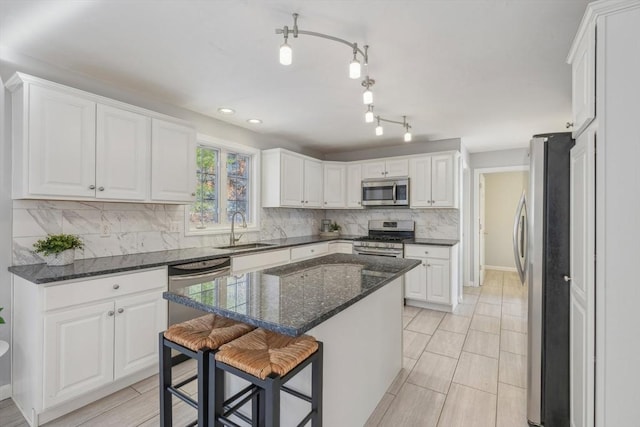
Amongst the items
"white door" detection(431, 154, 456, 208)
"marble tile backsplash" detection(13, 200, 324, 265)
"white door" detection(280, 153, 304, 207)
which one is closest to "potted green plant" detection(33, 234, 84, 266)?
"marble tile backsplash" detection(13, 200, 324, 265)

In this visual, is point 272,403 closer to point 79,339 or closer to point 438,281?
point 79,339

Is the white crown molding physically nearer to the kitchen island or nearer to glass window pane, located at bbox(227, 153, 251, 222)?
the kitchen island

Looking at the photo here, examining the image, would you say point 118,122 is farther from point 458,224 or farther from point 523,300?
point 523,300

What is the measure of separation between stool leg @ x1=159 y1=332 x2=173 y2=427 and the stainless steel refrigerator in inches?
83.0

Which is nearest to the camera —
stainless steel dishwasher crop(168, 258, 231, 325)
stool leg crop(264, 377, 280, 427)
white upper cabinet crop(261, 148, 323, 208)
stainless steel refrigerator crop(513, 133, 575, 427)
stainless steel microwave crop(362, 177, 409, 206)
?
Result: stool leg crop(264, 377, 280, 427)

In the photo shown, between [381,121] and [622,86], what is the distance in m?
2.54

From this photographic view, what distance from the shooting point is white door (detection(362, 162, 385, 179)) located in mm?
4773

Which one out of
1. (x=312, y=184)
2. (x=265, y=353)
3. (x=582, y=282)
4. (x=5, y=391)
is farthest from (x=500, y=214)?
(x=5, y=391)

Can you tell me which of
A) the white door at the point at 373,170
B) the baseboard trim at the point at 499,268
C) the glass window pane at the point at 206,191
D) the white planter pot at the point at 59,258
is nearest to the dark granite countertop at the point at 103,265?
the white planter pot at the point at 59,258

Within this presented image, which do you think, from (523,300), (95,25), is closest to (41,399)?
(95,25)

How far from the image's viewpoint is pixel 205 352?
1316 millimetres

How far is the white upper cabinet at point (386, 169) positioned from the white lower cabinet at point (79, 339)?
3.51 m

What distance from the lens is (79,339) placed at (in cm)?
196

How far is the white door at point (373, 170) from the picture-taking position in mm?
4773
